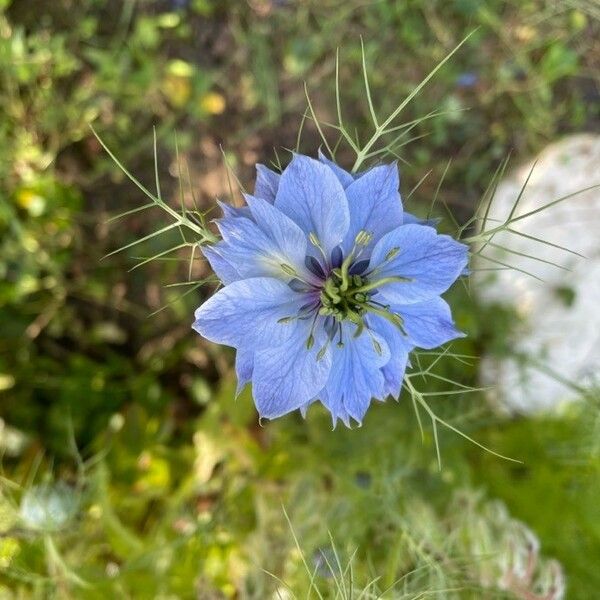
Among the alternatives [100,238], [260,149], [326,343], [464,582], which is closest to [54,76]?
[100,238]

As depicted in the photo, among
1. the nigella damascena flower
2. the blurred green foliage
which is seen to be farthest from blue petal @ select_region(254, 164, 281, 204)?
the blurred green foliage

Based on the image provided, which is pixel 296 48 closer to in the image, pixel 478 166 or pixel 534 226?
pixel 478 166

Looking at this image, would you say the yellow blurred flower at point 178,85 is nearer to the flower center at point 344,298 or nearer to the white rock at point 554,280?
the white rock at point 554,280

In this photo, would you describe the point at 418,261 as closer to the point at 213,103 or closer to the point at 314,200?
the point at 314,200

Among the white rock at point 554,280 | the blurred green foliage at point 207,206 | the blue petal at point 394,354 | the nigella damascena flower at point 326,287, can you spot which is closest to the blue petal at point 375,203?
the nigella damascena flower at point 326,287

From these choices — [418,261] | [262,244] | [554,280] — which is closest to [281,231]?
[262,244]

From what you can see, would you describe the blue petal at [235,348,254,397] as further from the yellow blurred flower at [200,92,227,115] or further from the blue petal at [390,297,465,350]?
the yellow blurred flower at [200,92,227,115]

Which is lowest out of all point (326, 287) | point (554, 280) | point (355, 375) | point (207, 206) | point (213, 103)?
point (554, 280)
